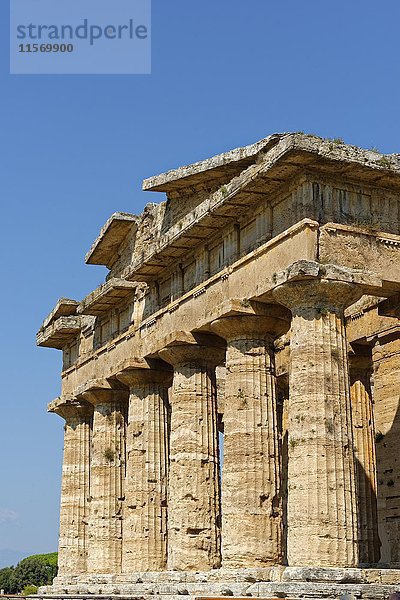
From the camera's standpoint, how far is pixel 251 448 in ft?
84.8

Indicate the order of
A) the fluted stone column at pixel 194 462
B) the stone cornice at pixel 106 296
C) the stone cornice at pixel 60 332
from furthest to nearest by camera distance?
the stone cornice at pixel 60 332 → the stone cornice at pixel 106 296 → the fluted stone column at pixel 194 462

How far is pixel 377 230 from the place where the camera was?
974 inches

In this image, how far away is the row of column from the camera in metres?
23.0

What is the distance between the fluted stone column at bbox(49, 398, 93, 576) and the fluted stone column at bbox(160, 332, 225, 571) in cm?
1059

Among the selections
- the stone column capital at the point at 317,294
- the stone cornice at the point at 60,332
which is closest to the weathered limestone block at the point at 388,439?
the stone column capital at the point at 317,294

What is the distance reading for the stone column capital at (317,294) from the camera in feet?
77.8

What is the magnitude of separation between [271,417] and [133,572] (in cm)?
865

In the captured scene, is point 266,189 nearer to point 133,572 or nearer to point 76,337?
point 133,572

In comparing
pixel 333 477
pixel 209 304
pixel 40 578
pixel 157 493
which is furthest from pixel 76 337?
pixel 40 578

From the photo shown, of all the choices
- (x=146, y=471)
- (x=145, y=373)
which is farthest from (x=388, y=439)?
(x=145, y=373)

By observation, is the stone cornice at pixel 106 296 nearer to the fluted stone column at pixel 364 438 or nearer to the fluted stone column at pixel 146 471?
the fluted stone column at pixel 146 471

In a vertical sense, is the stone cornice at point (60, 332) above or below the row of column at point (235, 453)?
above

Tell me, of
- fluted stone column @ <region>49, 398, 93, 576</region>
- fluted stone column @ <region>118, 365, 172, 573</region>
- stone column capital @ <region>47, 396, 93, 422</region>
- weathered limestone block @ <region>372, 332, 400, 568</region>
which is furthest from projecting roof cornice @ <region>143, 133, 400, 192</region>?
fluted stone column @ <region>49, 398, 93, 576</region>

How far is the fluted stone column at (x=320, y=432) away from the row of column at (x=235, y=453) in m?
0.03
